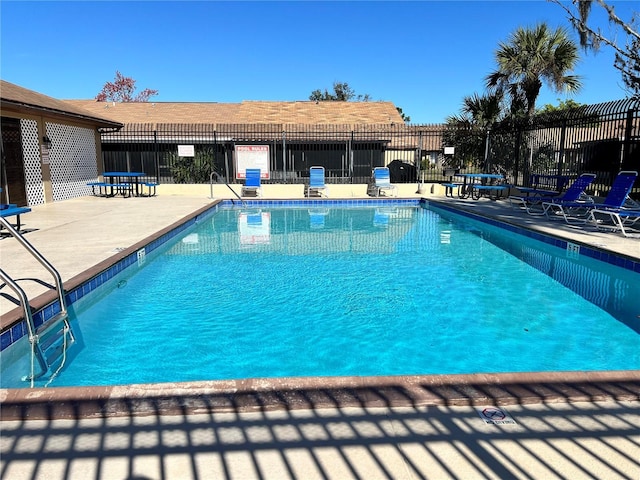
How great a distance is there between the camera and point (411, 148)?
83.0 ft

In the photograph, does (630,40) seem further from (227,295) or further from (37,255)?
(37,255)

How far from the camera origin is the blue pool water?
12.9 feet

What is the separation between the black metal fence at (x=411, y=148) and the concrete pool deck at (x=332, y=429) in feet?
31.6

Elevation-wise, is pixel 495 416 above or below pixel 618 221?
below

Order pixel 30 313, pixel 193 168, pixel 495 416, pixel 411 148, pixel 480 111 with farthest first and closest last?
pixel 411 148, pixel 193 168, pixel 480 111, pixel 30 313, pixel 495 416

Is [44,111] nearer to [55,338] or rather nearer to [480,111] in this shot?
[55,338]

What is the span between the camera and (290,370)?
12.5ft

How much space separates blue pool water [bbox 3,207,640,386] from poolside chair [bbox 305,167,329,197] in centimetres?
794

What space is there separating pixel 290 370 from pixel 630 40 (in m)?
14.7

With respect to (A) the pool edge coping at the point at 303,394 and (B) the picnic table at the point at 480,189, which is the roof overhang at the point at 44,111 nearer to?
(A) the pool edge coping at the point at 303,394

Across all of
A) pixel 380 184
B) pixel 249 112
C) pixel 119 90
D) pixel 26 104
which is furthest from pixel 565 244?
pixel 119 90

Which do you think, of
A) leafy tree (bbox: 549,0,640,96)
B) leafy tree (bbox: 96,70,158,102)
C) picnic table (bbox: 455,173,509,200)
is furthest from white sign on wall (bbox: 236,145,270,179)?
leafy tree (bbox: 96,70,158,102)

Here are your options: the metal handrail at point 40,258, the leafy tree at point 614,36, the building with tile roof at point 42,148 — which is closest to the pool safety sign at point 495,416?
the metal handrail at point 40,258

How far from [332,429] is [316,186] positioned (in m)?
14.4
